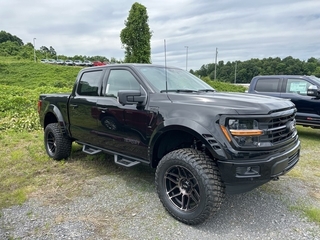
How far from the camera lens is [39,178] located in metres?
4.31

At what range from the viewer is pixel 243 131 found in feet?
8.70

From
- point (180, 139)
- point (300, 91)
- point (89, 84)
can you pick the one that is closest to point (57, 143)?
point (89, 84)

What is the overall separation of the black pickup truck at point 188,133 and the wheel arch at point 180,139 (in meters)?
0.01

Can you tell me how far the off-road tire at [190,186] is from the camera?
9.08 feet

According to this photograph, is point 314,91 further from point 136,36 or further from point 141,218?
point 136,36

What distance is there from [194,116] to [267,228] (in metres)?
1.45

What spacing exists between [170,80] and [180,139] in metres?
0.93

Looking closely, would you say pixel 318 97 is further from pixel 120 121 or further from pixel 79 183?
pixel 79 183

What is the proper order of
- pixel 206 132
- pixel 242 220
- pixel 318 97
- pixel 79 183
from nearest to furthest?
pixel 206 132, pixel 242 220, pixel 79 183, pixel 318 97

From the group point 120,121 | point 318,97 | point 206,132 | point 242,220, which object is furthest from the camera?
point 318,97

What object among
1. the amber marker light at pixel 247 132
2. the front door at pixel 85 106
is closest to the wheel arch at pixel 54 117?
the front door at pixel 85 106

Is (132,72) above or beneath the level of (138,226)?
above

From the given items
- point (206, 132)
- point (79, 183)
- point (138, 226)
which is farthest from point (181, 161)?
point (79, 183)

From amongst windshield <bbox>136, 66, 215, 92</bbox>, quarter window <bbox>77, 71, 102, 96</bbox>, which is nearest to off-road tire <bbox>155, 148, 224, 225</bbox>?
windshield <bbox>136, 66, 215, 92</bbox>
